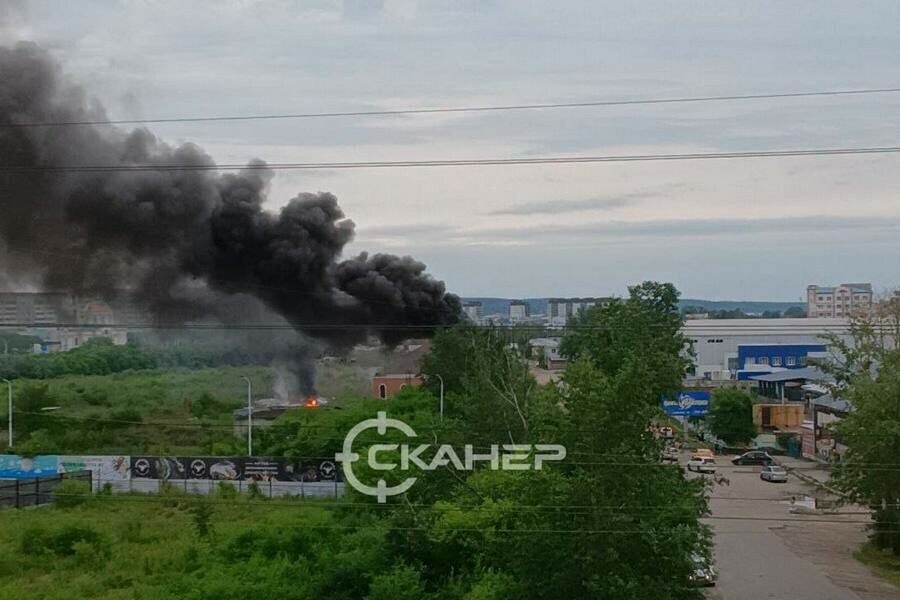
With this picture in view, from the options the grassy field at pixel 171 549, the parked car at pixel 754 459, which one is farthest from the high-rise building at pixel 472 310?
the grassy field at pixel 171 549

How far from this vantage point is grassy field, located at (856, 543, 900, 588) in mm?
17431

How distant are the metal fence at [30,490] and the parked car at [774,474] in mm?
15938

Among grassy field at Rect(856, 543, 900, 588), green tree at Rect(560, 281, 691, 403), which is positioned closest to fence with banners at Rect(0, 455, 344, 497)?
green tree at Rect(560, 281, 691, 403)

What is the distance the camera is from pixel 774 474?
24406 mm

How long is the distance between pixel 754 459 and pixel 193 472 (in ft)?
47.0

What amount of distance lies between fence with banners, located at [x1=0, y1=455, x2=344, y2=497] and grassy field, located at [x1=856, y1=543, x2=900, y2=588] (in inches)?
422

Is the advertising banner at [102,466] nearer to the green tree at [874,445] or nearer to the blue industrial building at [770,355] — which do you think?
the green tree at [874,445]

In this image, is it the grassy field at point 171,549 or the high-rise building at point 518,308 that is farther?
the high-rise building at point 518,308

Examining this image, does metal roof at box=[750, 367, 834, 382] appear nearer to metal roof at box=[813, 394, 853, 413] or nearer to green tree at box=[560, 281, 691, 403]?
metal roof at box=[813, 394, 853, 413]

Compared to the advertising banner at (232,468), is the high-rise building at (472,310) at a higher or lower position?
→ higher

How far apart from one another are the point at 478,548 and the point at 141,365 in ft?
73.2

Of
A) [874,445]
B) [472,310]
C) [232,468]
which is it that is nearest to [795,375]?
[472,310]

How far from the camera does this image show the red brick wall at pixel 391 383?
3172 centimetres

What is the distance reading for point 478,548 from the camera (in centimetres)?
1268
